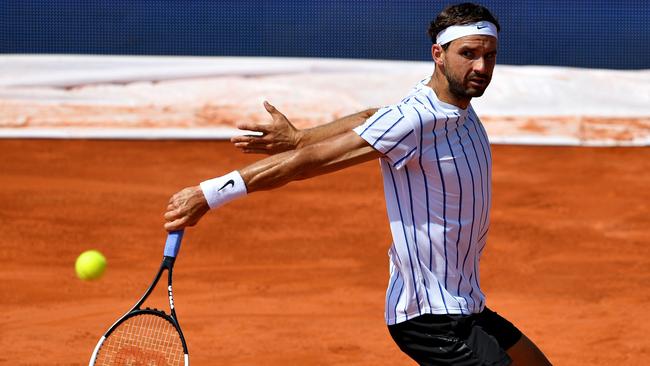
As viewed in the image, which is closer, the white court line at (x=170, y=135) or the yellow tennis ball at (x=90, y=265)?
the yellow tennis ball at (x=90, y=265)

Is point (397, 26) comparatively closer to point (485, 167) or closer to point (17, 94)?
point (17, 94)

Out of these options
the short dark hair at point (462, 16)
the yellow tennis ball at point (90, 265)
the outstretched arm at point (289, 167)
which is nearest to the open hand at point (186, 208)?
the outstretched arm at point (289, 167)

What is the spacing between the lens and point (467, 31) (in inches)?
136

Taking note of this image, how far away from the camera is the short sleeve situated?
10.8 ft

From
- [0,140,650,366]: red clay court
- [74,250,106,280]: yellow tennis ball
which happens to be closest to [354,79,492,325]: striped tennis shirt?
[74,250,106,280]: yellow tennis ball

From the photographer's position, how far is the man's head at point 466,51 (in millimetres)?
3418

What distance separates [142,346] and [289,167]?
2179mm

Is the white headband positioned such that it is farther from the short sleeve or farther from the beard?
the short sleeve

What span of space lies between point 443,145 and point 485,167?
223mm

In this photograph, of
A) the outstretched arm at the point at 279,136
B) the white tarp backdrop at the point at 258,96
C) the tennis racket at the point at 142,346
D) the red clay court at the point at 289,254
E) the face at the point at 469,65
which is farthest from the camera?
the white tarp backdrop at the point at 258,96

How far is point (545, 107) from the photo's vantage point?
35.0 ft

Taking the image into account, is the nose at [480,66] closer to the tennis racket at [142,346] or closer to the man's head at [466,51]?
the man's head at [466,51]

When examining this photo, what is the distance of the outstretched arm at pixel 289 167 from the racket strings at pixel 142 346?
4.77ft

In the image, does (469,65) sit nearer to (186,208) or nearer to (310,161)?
(310,161)
